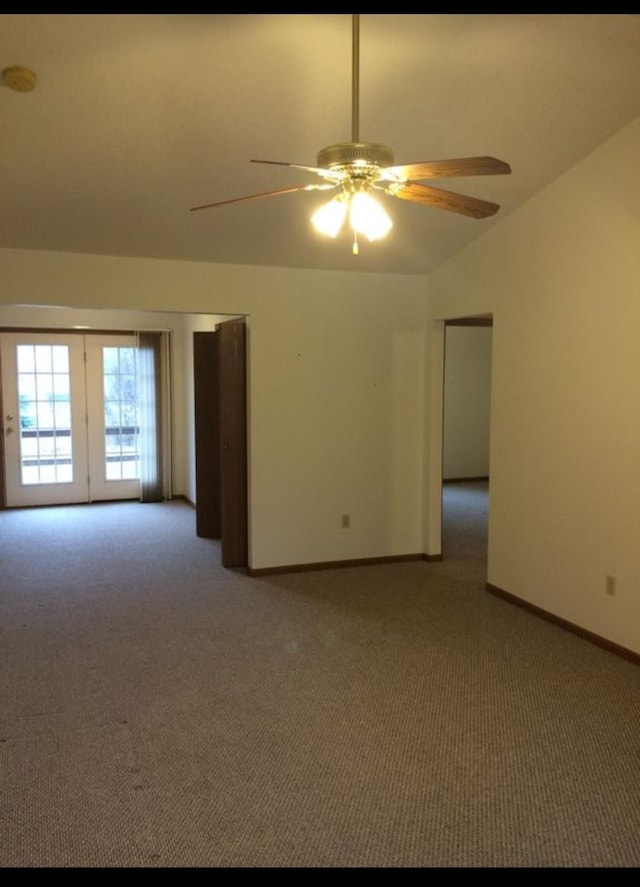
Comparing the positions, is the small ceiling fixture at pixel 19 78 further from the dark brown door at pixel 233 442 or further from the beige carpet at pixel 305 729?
the beige carpet at pixel 305 729

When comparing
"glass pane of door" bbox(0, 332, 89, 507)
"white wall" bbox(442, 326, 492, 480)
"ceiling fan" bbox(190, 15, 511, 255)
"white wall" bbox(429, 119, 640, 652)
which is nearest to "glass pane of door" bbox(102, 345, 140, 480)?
"glass pane of door" bbox(0, 332, 89, 507)

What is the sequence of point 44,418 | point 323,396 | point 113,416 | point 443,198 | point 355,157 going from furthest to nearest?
point 113,416 → point 44,418 → point 323,396 → point 443,198 → point 355,157

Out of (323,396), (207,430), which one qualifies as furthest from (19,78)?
(207,430)

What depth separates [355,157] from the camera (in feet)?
7.28

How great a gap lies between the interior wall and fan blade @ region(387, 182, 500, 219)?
2671mm

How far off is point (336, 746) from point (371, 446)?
300 centimetres

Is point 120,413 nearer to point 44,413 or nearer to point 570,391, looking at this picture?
point 44,413

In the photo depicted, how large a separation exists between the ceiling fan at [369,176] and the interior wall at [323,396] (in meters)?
2.58

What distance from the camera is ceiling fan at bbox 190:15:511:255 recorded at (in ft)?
7.34

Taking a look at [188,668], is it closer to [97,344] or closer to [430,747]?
[430,747]

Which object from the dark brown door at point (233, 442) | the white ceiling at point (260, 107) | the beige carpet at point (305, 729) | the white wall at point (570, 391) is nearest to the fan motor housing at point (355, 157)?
the white ceiling at point (260, 107)

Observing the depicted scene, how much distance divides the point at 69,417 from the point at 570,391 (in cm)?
601

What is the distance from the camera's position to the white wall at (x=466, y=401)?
971 centimetres

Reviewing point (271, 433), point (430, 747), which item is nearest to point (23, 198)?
point (271, 433)
